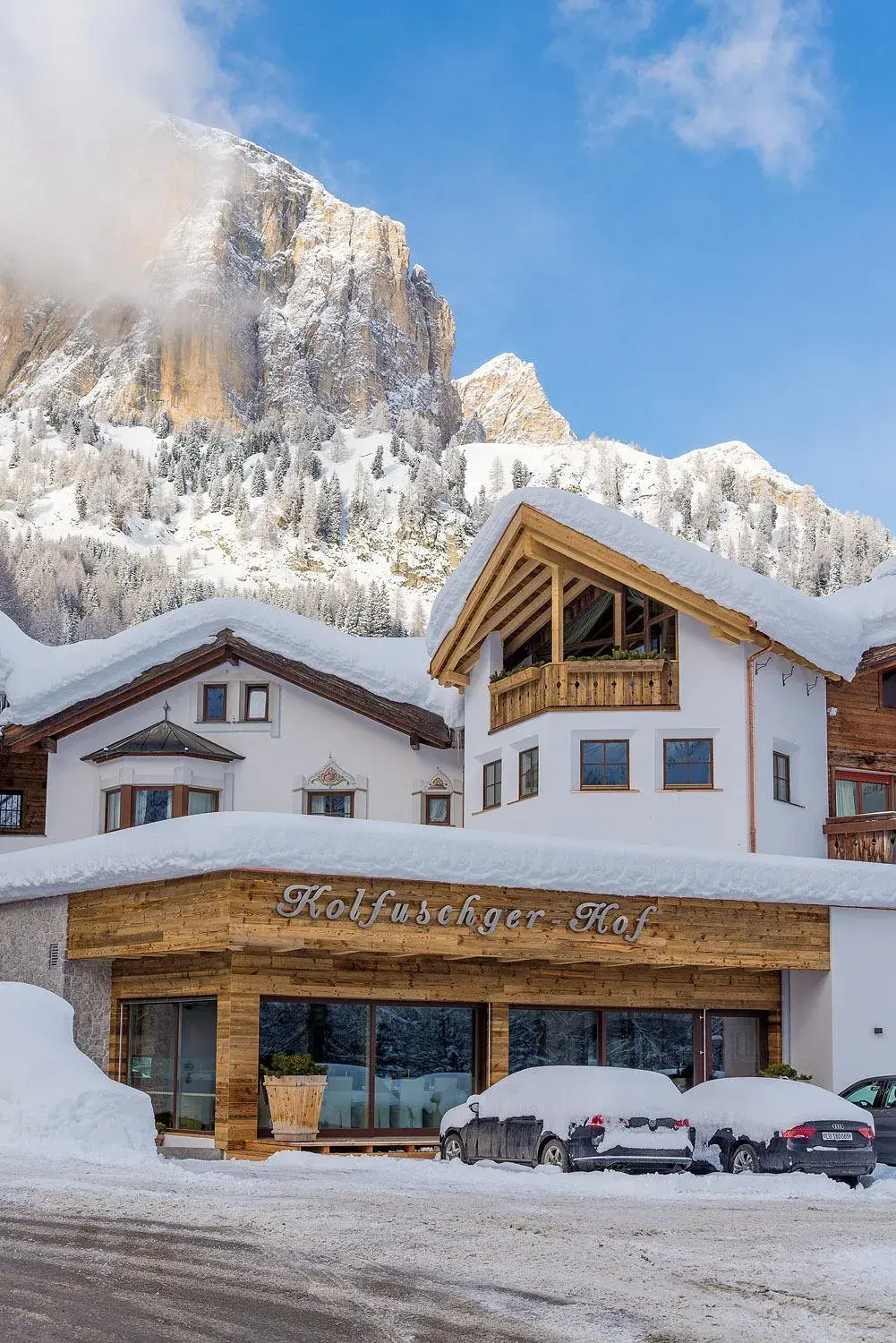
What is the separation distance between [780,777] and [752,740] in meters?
1.44

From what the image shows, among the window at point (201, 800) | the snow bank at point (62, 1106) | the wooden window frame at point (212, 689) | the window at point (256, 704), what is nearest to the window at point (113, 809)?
the window at point (201, 800)

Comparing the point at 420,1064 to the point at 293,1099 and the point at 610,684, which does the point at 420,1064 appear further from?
the point at 610,684

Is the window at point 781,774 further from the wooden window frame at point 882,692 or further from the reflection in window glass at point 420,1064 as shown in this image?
the reflection in window glass at point 420,1064

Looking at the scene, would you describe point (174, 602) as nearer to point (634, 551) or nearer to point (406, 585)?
point (406, 585)

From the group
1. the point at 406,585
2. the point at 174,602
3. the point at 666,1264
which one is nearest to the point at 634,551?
the point at 666,1264

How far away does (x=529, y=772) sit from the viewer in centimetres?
3347

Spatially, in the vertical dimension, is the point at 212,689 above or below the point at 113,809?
above

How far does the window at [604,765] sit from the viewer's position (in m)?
32.1

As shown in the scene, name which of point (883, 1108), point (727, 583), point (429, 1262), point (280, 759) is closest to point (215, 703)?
point (280, 759)

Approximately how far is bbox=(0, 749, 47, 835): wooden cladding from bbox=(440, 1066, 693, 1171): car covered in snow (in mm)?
18363

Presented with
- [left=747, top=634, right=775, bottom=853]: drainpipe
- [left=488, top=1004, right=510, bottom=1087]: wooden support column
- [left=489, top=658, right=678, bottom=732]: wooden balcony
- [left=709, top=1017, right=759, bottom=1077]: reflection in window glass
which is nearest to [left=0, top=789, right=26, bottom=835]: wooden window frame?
[left=489, top=658, right=678, bottom=732]: wooden balcony

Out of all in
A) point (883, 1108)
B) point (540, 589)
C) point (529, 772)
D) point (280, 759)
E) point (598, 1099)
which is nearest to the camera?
point (598, 1099)

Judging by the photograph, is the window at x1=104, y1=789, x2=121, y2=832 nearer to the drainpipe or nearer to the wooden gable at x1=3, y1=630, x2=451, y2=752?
the wooden gable at x1=3, y1=630, x2=451, y2=752

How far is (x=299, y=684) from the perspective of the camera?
119ft
